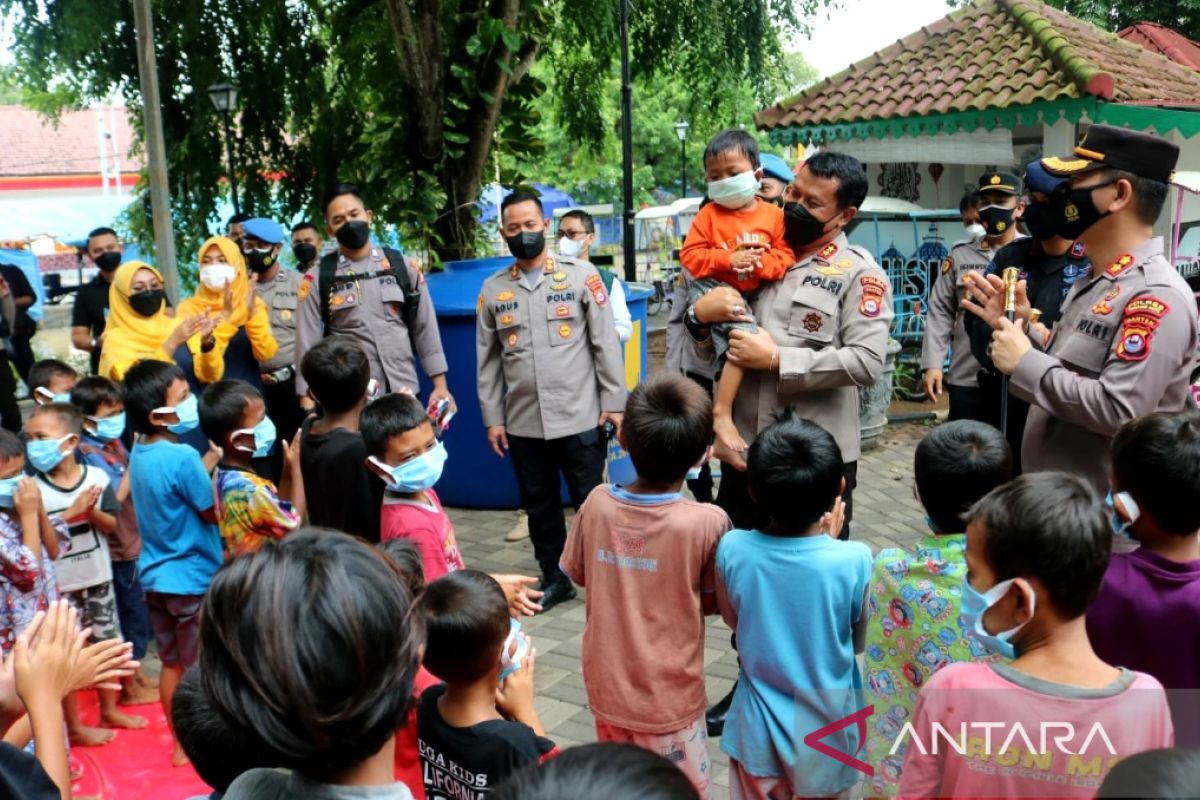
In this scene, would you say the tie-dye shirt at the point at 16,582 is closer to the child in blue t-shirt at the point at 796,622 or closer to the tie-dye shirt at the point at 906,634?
the child in blue t-shirt at the point at 796,622

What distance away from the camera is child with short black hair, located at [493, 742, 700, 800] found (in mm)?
1020

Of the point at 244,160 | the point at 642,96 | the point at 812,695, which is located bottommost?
the point at 812,695

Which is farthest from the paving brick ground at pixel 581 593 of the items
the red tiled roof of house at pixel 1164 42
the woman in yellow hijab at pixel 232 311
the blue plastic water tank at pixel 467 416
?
the red tiled roof of house at pixel 1164 42

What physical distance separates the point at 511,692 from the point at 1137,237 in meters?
2.11

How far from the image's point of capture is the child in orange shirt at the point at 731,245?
11.2 ft

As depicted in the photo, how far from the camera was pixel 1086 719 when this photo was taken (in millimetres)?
1584

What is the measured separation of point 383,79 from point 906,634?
6574 millimetres

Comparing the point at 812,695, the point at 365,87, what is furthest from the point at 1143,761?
the point at 365,87

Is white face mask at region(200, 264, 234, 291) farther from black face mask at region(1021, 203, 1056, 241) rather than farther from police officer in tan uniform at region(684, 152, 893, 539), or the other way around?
black face mask at region(1021, 203, 1056, 241)

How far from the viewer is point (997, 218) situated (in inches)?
199

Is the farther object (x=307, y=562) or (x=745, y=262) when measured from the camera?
(x=745, y=262)

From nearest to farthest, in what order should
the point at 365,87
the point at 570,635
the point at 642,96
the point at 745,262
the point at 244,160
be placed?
1. the point at 745,262
2. the point at 570,635
3. the point at 365,87
4. the point at 244,160
5. the point at 642,96

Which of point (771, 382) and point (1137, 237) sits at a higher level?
point (1137, 237)

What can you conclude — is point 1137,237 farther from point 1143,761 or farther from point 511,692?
point 1143,761
